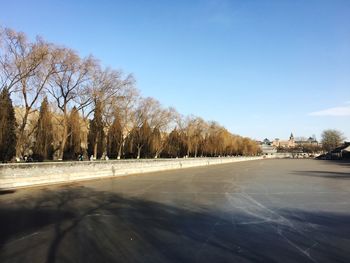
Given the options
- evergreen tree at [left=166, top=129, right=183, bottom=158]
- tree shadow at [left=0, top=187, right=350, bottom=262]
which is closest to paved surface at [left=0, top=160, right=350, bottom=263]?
tree shadow at [left=0, top=187, right=350, bottom=262]

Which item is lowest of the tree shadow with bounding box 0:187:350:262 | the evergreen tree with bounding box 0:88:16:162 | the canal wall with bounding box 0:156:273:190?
the tree shadow with bounding box 0:187:350:262

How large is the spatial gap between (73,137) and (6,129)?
1052cm

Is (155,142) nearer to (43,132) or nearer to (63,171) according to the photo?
(43,132)

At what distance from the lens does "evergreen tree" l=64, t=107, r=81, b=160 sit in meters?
40.0

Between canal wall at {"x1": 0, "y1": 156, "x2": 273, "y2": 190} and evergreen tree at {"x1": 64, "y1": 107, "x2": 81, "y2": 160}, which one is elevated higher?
evergreen tree at {"x1": 64, "y1": 107, "x2": 81, "y2": 160}

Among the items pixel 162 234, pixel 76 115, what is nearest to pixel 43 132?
pixel 76 115

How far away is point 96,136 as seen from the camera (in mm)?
49844

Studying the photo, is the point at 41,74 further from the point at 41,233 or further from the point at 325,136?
the point at 325,136

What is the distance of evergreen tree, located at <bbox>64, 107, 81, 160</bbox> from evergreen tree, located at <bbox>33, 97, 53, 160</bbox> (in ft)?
8.52

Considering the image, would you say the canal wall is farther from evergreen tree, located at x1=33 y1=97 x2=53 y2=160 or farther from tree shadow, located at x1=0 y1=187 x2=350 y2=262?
tree shadow, located at x1=0 y1=187 x2=350 y2=262

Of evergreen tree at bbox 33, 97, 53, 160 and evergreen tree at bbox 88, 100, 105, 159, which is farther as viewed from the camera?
evergreen tree at bbox 88, 100, 105, 159

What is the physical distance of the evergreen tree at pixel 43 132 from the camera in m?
36.9

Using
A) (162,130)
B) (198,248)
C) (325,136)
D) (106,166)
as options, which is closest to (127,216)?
(198,248)

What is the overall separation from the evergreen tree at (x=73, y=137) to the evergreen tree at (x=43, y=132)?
260cm
